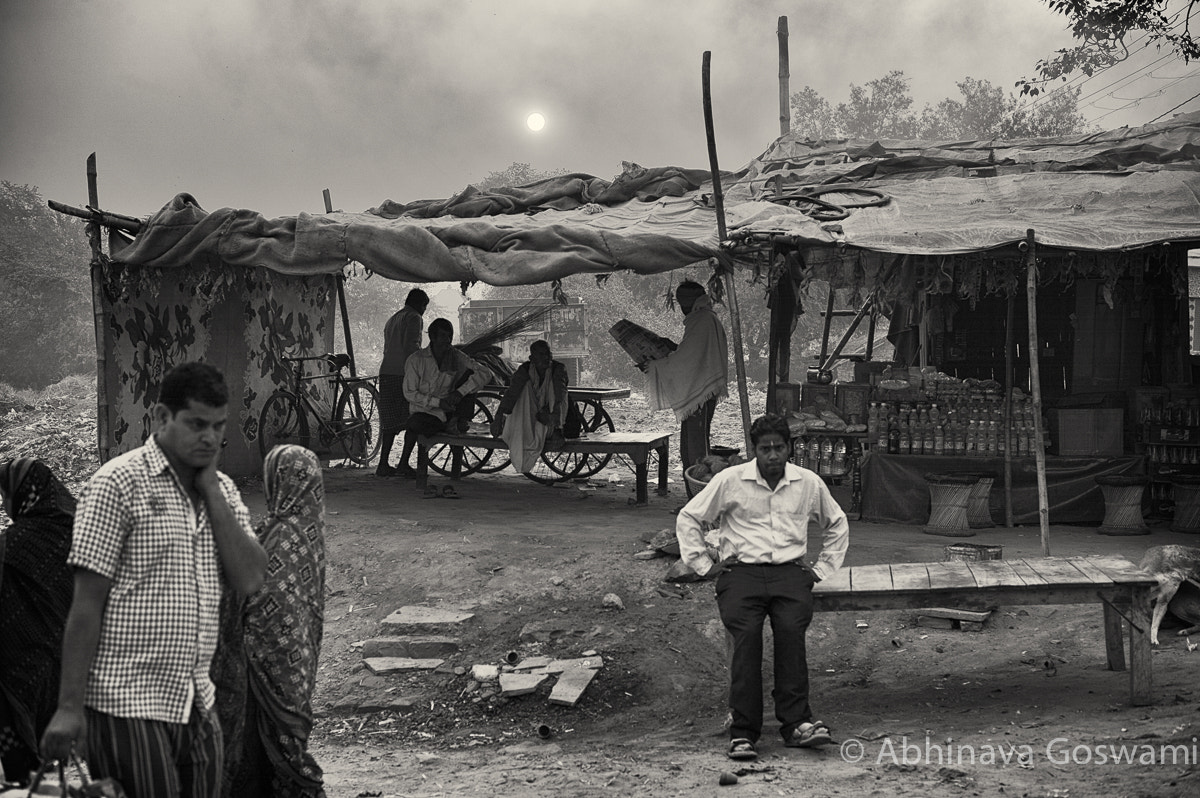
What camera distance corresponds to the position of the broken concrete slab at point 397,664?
673 centimetres

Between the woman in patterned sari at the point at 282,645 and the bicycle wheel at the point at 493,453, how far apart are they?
640cm

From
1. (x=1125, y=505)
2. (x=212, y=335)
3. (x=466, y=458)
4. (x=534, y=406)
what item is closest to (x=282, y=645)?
(x=534, y=406)

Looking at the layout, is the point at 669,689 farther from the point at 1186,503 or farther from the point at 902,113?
the point at 902,113

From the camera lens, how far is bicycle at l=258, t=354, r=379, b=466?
1152cm

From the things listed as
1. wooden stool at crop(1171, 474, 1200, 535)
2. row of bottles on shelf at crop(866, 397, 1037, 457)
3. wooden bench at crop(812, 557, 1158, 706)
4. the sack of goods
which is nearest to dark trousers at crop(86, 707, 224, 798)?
wooden bench at crop(812, 557, 1158, 706)

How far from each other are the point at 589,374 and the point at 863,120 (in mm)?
15844

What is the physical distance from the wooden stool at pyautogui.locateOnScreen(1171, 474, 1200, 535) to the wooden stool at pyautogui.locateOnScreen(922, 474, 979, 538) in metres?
1.61

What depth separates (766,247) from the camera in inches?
326

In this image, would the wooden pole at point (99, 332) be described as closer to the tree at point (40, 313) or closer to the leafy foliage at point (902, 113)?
the tree at point (40, 313)

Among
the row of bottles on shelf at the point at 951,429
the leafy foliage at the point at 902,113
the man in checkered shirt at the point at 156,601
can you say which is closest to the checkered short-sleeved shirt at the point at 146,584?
the man in checkered shirt at the point at 156,601

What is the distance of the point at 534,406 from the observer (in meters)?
9.90

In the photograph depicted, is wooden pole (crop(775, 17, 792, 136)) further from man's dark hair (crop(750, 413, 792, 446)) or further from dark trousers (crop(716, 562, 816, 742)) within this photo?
dark trousers (crop(716, 562, 816, 742))

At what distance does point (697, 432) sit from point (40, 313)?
2926 cm

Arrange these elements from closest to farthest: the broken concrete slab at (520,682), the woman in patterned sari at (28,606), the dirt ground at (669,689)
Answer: the woman in patterned sari at (28,606)
the dirt ground at (669,689)
the broken concrete slab at (520,682)
